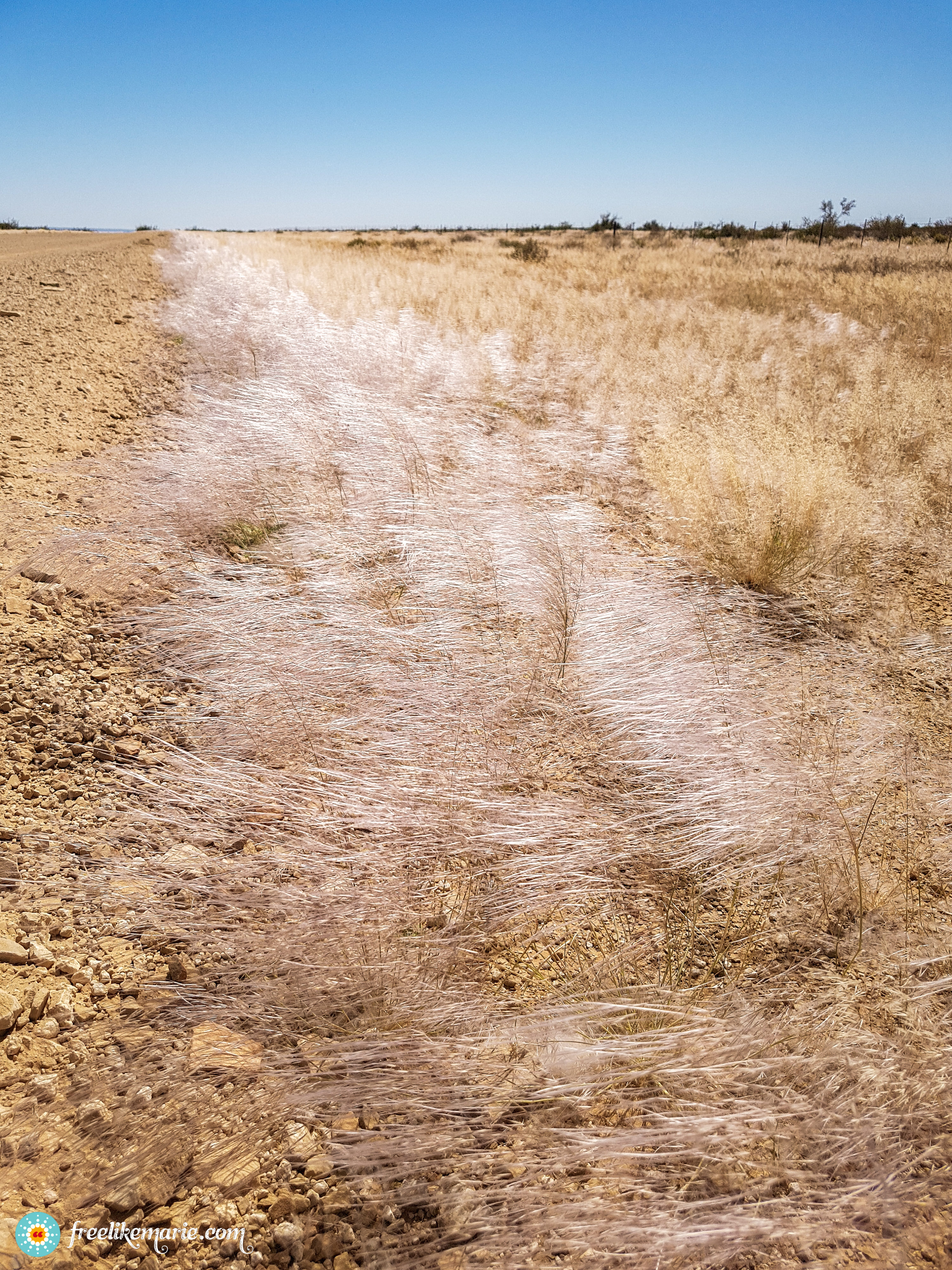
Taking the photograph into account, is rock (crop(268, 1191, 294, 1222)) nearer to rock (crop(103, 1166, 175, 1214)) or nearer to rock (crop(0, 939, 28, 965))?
rock (crop(103, 1166, 175, 1214))

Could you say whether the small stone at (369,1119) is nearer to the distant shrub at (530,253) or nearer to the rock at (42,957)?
the rock at (42,957)

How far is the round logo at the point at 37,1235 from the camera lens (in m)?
0.94

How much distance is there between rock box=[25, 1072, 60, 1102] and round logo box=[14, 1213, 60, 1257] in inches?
7.1

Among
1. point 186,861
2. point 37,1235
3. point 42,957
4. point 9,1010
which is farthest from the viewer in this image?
point 186,861

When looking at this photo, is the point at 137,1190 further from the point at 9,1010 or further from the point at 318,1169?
the point at 9,1010

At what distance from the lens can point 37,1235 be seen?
956mm

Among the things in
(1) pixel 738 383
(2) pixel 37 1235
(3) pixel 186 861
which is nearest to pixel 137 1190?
(2) pixel 37 1235

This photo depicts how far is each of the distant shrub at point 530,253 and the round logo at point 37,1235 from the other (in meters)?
15.7

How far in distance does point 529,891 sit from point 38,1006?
1044 mm

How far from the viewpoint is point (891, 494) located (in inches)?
145

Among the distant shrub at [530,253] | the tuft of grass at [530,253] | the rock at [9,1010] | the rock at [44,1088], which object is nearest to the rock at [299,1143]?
the rock at [44,1088]

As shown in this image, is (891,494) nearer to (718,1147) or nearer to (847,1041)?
(847,1041)

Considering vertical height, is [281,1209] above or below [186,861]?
below

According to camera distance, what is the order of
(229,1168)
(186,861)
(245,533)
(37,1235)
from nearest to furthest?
(37,1235), (229,1168), (186,861), (245,533)
